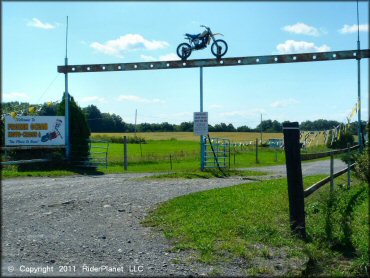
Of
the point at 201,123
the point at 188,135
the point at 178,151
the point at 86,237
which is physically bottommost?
the point at 86,237

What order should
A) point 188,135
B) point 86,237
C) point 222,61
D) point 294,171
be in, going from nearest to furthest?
point 86,237 → point 294,171 → point 222,61 → point 188,135

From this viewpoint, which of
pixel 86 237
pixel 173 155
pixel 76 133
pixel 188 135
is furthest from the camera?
pixel 188 135

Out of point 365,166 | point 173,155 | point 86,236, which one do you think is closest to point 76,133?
point 173,155

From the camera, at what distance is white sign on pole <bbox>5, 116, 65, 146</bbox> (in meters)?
19.0

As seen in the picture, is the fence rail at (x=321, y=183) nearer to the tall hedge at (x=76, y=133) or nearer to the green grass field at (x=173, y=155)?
the tall hedge at (x=76, y=133)

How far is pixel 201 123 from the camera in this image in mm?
18312

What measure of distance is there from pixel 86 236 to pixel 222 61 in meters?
12.7

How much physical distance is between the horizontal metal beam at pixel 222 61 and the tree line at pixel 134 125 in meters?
2.25

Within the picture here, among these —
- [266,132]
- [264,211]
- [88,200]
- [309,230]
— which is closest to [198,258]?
[309,230]

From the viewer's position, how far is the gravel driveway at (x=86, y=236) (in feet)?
16.9

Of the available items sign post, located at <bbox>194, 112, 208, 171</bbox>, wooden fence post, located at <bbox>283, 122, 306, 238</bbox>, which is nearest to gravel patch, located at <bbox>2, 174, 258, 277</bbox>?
wooden fence post, located at <bbox>283, 122, 306, 238</bbox>

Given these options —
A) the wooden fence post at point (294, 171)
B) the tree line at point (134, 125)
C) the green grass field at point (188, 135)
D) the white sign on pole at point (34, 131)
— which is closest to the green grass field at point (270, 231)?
the wooden fence post at point (294, 171)

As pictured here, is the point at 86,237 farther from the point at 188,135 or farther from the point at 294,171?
the point at 188,135

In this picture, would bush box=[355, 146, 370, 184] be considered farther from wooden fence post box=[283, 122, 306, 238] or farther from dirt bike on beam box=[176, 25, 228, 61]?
dirt bike on beam box=[176, 25, 228, 61]
